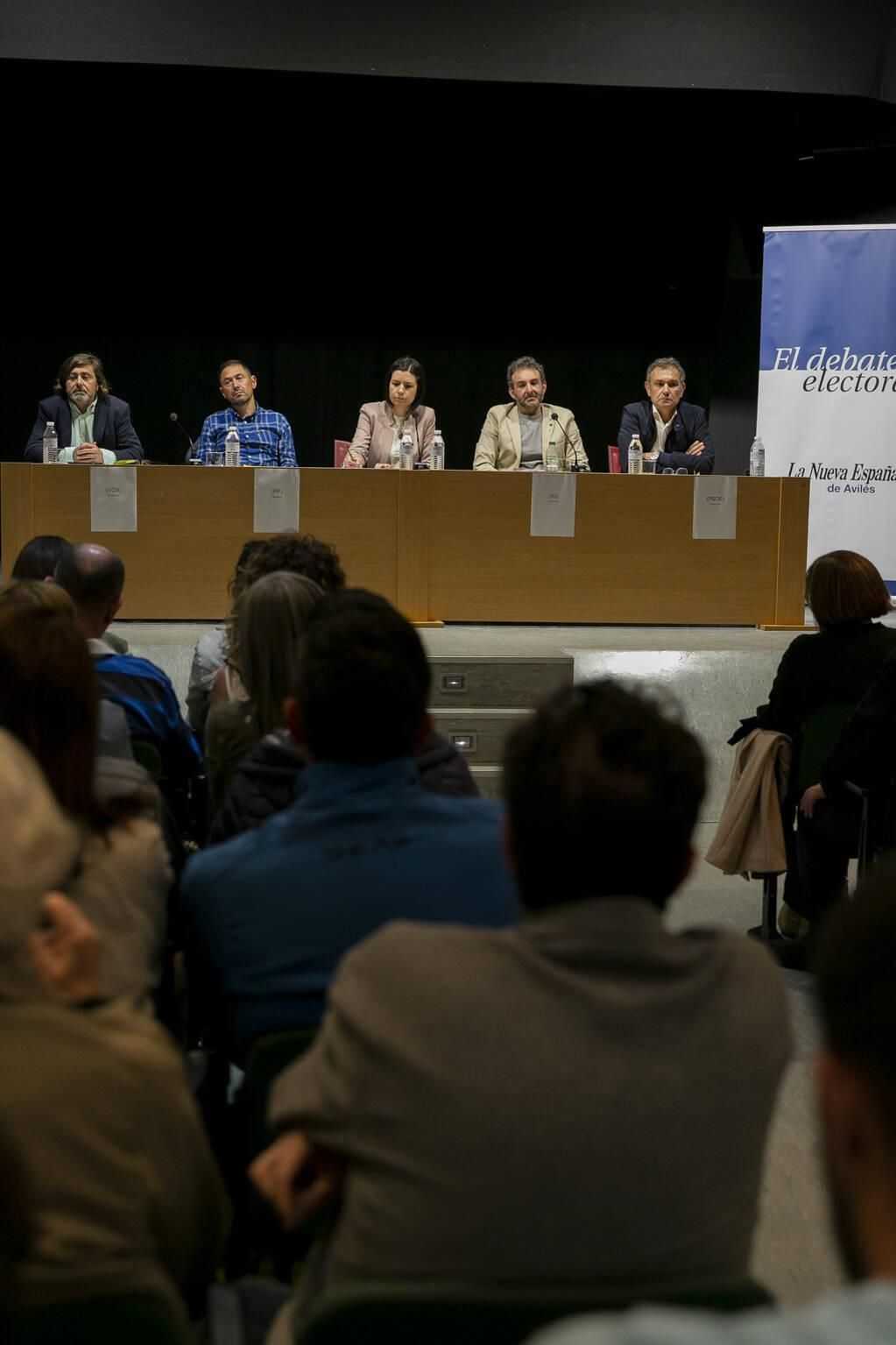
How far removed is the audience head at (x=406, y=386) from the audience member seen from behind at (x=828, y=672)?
3.14 meters

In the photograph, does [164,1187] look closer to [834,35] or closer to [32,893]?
[32,893]

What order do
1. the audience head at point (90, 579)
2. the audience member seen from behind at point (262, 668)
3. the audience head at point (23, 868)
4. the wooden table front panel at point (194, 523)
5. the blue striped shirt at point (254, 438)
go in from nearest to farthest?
the audience head at point (23, 868)
the audience member seen from behind at point (262, 668)
the audience head at point (90, 579)
the wooden table front panel at point (194, 523)
the blue striped shirt at point (254, 438)

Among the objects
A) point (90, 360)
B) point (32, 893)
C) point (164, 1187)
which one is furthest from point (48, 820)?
Result: point (90, 360)

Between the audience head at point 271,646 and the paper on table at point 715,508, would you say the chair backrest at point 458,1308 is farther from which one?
A: the paper on table at point 715,508

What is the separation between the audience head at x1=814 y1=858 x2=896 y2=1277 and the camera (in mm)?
568

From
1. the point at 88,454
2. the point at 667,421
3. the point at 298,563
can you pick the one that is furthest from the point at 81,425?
the point at 298,563

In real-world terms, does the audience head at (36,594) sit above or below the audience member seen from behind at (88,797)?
above

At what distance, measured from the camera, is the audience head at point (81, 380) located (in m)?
6.30

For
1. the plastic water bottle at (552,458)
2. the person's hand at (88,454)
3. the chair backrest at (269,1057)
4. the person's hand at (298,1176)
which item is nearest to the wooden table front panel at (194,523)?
the person's hand at (88,454)

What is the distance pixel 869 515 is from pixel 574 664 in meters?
2.92

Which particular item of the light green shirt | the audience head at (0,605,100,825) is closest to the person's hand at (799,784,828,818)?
the audience head at (0,605,100,825)

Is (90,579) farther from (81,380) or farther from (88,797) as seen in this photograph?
(81,380)

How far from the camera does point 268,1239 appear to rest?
1.75 metres

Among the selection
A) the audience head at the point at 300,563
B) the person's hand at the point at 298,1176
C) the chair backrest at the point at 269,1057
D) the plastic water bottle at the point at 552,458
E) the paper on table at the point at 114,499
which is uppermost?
the plastic water bottle at the point at 552,458
